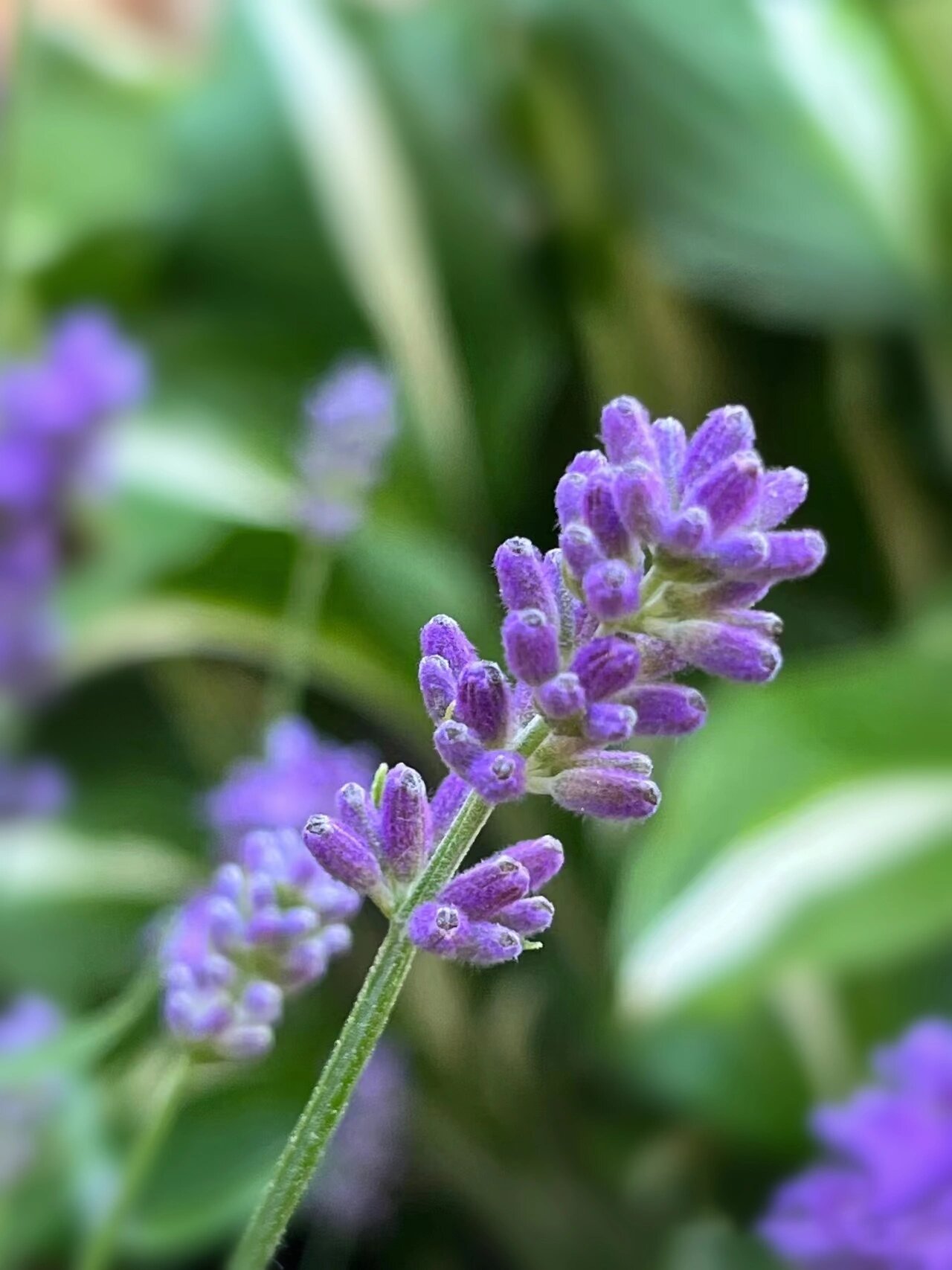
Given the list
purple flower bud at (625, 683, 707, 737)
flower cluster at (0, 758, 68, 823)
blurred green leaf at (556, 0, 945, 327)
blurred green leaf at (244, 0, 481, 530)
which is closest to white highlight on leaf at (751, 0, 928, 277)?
blurred green leaf at (556, 0, 945, 327)

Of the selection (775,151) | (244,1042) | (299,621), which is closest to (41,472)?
(299,621)

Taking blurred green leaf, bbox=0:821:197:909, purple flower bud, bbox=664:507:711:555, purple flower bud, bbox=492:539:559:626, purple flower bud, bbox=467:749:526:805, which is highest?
blurred green leaf, bbox=0:821:197:909

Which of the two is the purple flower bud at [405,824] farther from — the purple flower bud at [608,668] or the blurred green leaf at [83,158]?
the blurred green leaf at [83,158]

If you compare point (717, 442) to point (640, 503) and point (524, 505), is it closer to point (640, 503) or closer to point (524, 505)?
point (640, 503)

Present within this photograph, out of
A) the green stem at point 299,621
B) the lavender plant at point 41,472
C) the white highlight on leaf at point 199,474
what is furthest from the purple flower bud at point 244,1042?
the white highlight on leaf at point 199,474

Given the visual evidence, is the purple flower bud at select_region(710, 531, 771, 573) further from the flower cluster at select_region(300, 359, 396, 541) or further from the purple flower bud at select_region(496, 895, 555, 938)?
the flower cluster at select_region(300, 359, 396, 541)

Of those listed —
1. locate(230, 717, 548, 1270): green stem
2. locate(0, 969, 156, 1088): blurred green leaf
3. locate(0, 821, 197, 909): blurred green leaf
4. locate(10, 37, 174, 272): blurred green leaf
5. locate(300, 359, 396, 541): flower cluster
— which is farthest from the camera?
locate(10, 37, 174, 272): blurred green leaf
